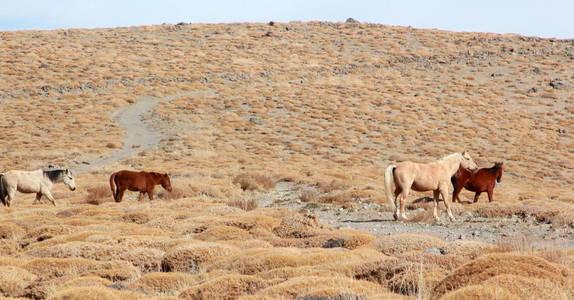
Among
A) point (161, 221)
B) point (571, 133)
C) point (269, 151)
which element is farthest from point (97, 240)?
point (571, 133)

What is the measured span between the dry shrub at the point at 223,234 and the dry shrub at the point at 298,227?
0.89 m

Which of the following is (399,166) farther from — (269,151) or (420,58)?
(420,58)

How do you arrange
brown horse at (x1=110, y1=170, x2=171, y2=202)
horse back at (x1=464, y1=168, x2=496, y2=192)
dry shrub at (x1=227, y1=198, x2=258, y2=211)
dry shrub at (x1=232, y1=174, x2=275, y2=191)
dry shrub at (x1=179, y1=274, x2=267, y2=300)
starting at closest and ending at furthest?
1. dry shrub at (x1=179, y1=274, x2=267, y2=300)
2. horse back at (x1=464, y1=168, x2=496, y2=192)
3. dry shrub at (x1=227, y1=198, x2=258, y2=211)
4. brown horse at (x1=110, y1=170, x2=171, y2=202)
5. dry shrub at (x1=232, y1=174, x2=275, y2=191)

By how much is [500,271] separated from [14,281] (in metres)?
6.93

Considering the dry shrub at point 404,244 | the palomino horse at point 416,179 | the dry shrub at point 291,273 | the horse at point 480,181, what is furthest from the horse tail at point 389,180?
the dry shrub at point 291,273

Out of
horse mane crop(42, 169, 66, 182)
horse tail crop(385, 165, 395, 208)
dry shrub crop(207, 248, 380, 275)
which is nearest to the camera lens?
dry shrub crop(207, 248, 380, 275)

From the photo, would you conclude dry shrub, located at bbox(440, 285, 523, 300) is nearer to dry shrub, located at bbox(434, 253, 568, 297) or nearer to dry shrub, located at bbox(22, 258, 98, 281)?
dry shrub, located at bbox(434, 253, 568, 297)

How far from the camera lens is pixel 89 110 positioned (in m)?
50.5

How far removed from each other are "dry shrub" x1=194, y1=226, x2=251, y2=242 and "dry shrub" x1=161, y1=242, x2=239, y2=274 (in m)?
2.15

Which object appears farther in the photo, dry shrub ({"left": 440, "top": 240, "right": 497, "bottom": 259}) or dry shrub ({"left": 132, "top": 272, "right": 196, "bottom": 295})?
dry shrub ({"left": 440, "top": 240, "right": 497, "bottom": 259})

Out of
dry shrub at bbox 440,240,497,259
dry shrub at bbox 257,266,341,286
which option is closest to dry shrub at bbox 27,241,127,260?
dry shrub at bbox 257,266,341,286

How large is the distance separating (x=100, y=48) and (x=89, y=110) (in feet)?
96.8

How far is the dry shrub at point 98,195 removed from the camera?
20297mm

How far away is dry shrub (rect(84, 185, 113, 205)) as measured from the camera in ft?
66.6
